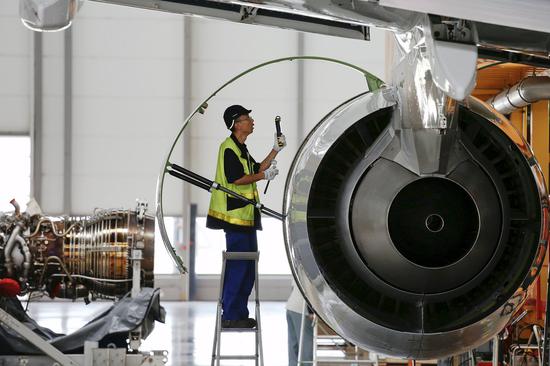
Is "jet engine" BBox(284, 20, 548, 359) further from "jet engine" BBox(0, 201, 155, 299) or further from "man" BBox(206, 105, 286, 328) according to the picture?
"jet engine" BBox(0, 201, 155, 299)

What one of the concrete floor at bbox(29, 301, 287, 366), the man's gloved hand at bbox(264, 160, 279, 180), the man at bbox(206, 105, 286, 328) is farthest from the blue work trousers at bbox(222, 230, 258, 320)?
the concrete floor at bbox(29, 301, 287, 366)

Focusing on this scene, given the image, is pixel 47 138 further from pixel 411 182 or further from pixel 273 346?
pixel 411 182

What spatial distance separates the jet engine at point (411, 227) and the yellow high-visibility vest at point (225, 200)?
9.34ft

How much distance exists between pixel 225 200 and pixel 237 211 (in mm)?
170

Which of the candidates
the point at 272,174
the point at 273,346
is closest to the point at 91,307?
the point at 273,346

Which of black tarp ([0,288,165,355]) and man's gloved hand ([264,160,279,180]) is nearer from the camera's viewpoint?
man's gloved hand ([264,160,279,180])

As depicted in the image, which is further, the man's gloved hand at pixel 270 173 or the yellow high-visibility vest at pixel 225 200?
the yellow high-visibility vest at pixel 225 200

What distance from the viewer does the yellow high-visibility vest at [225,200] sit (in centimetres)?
720

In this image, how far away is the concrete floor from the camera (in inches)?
484

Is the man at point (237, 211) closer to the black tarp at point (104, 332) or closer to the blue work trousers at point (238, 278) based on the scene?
the blue work trousers at point (238, 278)

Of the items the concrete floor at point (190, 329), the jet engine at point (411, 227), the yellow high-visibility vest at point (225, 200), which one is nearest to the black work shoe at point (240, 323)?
the yellow high-visibility vest at point (225, 200)

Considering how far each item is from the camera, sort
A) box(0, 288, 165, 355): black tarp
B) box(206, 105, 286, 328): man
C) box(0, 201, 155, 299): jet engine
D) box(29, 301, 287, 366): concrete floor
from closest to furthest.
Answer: box(206, 105, 286, 328): man < box(0, 288, 165, 355): black tarp < box(0, 201, 155, 299): jet engine < box(29, 301, 287, 366): concrete floor

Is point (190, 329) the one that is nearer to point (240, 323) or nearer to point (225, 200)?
point (240, 323)

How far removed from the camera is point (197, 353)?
1237 cm
